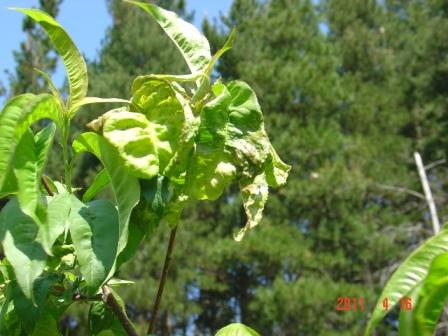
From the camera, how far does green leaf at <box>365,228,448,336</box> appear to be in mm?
452

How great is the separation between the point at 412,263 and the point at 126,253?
24 centimetres

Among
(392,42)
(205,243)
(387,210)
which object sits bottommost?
(205,243)

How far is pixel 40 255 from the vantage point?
52cm

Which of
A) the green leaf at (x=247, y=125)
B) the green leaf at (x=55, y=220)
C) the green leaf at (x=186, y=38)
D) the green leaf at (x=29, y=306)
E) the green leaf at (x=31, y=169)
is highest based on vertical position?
the green leaf at (x=186, y=38)

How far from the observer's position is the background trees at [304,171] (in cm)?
1098

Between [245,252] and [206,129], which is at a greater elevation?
[206,129]

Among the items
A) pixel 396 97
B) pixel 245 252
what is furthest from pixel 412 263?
pixel 396 97

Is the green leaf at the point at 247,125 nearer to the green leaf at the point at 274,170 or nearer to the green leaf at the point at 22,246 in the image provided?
the green leaf at the point at 274,170

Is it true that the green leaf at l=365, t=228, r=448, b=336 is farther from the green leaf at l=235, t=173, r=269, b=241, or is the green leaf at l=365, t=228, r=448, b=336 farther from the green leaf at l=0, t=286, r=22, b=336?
the green leaf at l=0, t=286, r=22, b=336

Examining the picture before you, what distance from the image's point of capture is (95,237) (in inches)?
22.1

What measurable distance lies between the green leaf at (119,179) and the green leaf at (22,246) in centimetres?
7

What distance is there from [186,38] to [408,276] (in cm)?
32

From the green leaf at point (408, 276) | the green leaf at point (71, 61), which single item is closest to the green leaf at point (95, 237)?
the green leaf at point (71, 61)

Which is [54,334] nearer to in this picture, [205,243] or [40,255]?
[40,255]
